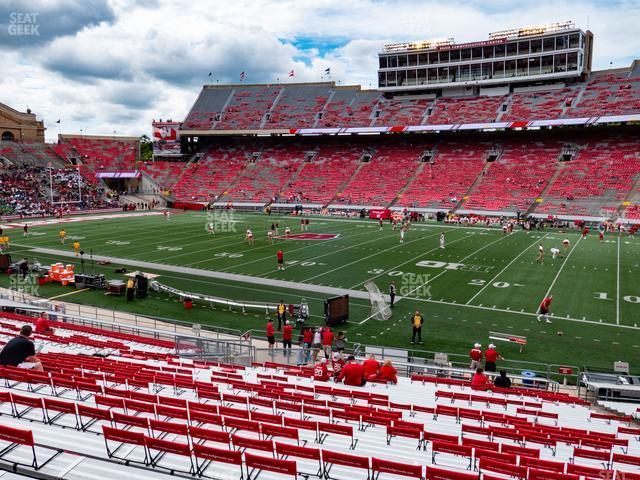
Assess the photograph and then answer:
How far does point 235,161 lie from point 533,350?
64710 mm

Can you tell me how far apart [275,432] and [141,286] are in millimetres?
17421

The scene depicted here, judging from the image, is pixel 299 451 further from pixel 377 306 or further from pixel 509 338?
pixel 377 306

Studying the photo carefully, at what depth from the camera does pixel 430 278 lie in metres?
24.4

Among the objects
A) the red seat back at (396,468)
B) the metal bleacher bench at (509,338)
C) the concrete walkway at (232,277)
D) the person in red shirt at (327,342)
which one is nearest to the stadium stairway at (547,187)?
the concrete walkway at (232,277)

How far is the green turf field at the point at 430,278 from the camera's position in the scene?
16.9m

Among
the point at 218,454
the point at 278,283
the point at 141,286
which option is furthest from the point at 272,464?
the point at 278,283

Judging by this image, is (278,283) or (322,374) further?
(278,283)

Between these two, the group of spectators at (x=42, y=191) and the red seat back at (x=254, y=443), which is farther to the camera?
the group of spectators at (x=42, y=191)

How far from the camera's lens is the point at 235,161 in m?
75.2

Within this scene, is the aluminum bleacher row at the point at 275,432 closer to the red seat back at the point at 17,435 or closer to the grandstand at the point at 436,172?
the red seat back at the point at 17,435

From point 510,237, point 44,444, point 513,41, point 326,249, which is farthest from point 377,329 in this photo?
point 513,41

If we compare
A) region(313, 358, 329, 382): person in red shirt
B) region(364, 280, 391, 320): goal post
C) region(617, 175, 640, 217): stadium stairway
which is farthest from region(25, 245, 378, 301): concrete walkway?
region(617, 175, 640, 217): stadium stairway

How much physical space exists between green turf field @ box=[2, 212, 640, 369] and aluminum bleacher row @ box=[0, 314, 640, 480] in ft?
22.0

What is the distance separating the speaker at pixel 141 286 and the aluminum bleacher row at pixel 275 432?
11.5 metres
